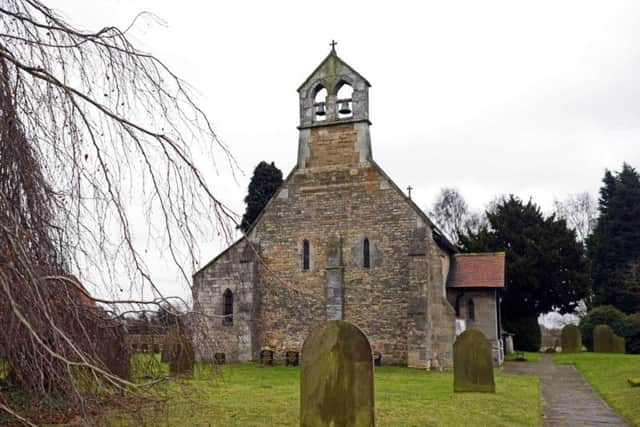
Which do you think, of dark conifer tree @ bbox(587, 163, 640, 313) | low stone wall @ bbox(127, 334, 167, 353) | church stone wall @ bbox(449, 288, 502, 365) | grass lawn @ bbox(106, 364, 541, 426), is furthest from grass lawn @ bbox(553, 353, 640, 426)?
dark conifer tree @ bbox(587, 163, 640, 313)

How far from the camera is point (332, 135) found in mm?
23250

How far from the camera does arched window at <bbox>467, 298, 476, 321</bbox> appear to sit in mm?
24500

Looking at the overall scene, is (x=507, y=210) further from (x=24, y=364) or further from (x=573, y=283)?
(x=24, y=364)

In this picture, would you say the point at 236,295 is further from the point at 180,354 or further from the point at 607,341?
the point at 607,341

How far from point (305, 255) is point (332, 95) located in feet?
19.6

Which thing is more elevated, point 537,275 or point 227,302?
point 537,275

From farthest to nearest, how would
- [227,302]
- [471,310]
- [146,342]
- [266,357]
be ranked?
[471,310]
[227,302]
[266,357]
[146,342]

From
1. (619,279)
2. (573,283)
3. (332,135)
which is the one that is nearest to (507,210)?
(573,283)

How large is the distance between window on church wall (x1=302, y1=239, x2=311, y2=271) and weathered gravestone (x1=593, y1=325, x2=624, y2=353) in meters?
15.6

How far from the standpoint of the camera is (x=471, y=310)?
24.6 m

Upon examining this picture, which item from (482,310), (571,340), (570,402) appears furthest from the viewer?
(571,340)

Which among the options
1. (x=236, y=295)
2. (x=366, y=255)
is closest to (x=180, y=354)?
(x=366, y=255)

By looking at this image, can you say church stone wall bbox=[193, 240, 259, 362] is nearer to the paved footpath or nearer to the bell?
the bell

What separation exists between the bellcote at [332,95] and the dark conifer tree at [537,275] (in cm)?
1718
